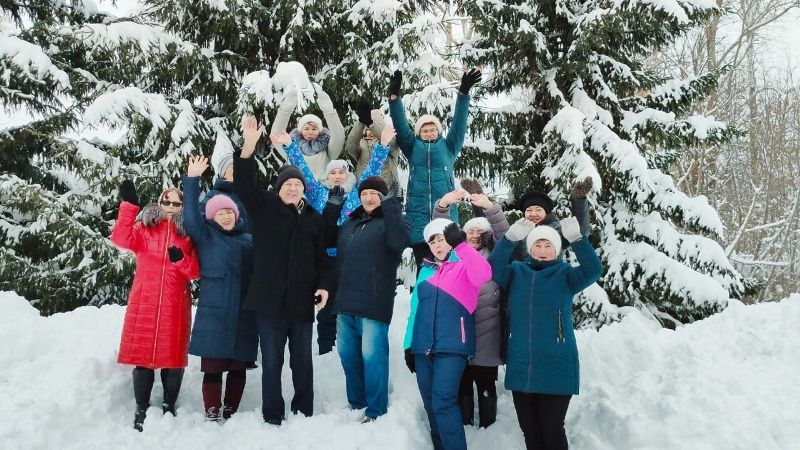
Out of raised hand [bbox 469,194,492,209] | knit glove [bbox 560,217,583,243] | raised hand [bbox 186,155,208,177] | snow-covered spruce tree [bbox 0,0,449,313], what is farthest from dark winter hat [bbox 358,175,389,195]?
snow-covered spruce tree [bbox 0,0,449,313]

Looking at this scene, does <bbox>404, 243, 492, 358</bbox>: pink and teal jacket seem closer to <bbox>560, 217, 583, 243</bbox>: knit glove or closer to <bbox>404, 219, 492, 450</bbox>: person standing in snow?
<bbox>404, 219, 492, 450</bbox>: person standing in snow

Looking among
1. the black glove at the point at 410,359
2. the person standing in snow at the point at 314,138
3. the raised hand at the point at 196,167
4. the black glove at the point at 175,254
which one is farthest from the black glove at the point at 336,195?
the black glove at the point at 410,359

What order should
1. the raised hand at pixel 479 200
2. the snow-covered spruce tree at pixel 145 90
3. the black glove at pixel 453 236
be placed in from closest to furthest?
the black glove at pixel 453 236 → the raised hand at pixel 479 200 → the snow-covered spruce tree at pixel 145 90

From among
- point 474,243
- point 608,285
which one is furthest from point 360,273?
point 608,285

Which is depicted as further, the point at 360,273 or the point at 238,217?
the point at 238,217

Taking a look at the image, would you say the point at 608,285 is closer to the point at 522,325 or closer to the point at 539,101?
the point at 539,101

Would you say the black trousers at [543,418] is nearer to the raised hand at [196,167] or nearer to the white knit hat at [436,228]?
the white knit hat at [436,228]

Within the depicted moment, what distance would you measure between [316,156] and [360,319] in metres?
1.89

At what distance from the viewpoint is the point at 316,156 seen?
5.86 metres

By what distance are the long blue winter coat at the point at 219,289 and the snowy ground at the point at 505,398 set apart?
0.58 metres

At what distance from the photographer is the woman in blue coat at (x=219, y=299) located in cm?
462

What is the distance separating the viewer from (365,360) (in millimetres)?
4621

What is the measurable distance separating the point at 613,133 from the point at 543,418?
527 centimetres

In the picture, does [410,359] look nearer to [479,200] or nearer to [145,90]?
[479,200]
